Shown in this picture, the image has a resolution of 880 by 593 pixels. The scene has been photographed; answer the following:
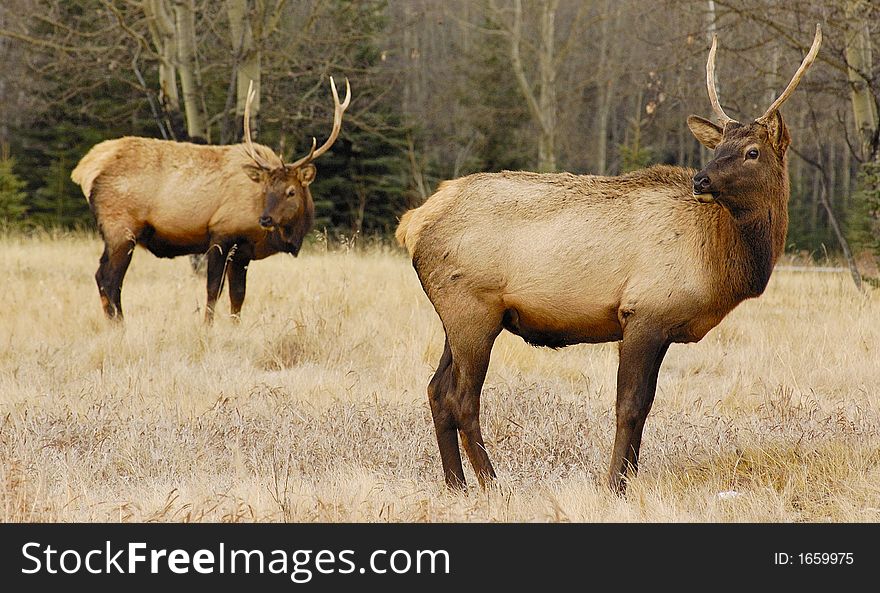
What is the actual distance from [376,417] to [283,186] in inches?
157

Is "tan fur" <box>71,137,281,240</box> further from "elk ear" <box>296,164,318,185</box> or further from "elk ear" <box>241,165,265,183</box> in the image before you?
"elk ear" <box>296,164,318,185</box>

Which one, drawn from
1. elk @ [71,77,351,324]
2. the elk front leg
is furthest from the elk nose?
elk @ [71,77,351,324]

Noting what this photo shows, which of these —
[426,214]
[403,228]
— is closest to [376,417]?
[403,228]

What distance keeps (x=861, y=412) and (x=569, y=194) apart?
264 centimetres

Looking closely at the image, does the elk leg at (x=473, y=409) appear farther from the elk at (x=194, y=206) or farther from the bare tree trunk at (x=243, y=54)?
the bare tree trunk at (x=243, y=54)

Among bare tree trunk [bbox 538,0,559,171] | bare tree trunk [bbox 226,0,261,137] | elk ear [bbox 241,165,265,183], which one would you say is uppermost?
bare tree trunk [bbox 226,0,261,137]


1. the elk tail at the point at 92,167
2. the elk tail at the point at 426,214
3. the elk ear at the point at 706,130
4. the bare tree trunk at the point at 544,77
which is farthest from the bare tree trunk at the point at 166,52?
the bare tree trunk at the point at 544,77

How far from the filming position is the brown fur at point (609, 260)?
4.99 m

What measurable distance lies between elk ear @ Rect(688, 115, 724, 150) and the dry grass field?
5.59ft

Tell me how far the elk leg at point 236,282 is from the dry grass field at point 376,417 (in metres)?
0.19

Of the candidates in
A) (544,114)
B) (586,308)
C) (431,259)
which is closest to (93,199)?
(431,259)

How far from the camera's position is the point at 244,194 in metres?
10.1

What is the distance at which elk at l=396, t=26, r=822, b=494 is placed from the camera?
4992 millimetres

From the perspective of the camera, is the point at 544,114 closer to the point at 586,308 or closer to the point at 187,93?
the point at 187,93
